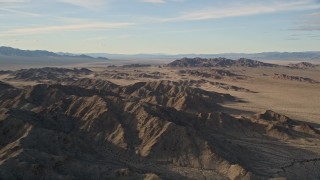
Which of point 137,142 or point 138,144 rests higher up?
point 137,142

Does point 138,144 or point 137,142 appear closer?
point 138,144

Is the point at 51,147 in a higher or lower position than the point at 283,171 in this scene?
higher

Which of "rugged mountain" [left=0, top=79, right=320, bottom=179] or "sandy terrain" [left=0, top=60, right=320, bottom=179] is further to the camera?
"sandy terrain" [left=0, top=60, right=320, bottom=179]

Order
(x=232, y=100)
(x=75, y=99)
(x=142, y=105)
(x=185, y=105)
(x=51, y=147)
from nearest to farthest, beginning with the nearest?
(x=51, y=147) < (x=142, y=105) < (x=75, y=99) < (x=185, y=105) < (x=232, y=100)

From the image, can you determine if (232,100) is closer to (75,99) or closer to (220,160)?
(75,99)

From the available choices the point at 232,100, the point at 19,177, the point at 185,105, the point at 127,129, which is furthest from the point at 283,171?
the point at 232,100

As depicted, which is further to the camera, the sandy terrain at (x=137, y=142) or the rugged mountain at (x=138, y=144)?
the sandy terrain at (x=137, y=142)

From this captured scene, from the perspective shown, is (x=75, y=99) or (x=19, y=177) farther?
(x=75, y=99)

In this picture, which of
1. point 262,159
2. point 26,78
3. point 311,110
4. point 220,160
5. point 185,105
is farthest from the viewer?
point 26,78
